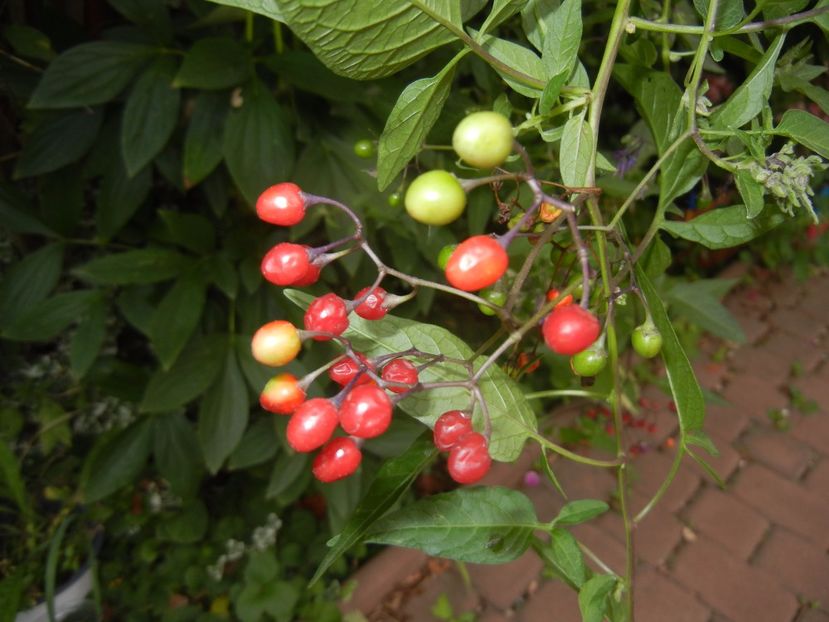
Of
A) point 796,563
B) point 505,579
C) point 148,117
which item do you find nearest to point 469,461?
point 148,117

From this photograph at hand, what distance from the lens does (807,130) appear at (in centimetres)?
41

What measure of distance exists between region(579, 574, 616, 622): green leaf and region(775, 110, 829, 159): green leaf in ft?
1.13

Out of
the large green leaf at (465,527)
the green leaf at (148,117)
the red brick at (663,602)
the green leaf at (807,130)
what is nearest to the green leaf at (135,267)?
the green leaf at (148,117)

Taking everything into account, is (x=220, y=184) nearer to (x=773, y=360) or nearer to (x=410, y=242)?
(x=410, y=242)

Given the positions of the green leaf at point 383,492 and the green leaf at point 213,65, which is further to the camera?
the green leaf at point 213,65

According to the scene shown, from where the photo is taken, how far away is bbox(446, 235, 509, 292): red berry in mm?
316

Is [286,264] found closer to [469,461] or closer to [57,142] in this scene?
[469,461]

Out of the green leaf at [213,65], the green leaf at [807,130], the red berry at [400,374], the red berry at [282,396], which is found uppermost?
the green leaf at [807,130]

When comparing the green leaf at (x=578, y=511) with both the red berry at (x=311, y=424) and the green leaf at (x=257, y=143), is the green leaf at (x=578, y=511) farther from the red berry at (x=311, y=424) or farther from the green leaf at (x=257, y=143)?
the green leaf at (x=257, y=143)

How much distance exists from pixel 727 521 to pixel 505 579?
2.06 feet

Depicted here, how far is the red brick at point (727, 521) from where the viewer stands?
1.54 m

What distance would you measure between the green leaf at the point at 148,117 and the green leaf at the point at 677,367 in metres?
0.64

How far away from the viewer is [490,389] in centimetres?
47

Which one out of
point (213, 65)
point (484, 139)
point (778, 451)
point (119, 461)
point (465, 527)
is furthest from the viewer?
point (778, 451)
